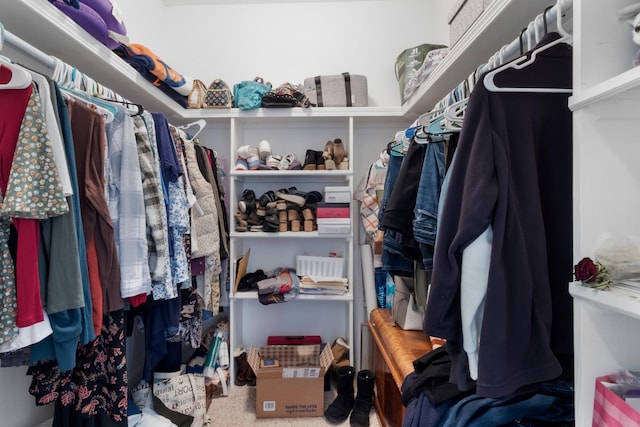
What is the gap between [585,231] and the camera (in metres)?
0.63

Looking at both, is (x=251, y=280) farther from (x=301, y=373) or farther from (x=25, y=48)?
(x=25, y=48)

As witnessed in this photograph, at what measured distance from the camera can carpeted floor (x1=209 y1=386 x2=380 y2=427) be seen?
68.1 inches

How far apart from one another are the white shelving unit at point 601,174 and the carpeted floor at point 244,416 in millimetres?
1394

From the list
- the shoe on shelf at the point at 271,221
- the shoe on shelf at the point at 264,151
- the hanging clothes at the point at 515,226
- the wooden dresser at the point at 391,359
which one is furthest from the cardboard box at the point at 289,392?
the shoe on shelf at the point at 264,151

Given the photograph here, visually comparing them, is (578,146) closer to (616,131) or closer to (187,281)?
(616,131)

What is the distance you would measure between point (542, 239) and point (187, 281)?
1.31 m

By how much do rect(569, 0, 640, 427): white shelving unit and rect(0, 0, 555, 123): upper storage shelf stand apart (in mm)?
477

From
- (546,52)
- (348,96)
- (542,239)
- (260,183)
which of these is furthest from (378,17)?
(542,239)

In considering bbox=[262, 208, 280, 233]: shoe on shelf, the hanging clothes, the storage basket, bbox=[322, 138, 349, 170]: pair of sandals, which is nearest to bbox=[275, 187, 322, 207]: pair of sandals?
bbox=[262, 208, 280, 233]: shoe on shelf

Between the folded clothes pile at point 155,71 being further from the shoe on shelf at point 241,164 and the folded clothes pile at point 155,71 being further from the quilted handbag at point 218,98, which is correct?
the shoe on shelf at point 241,164

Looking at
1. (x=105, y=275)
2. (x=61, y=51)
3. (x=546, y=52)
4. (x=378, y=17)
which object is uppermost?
(x=378, y=17)

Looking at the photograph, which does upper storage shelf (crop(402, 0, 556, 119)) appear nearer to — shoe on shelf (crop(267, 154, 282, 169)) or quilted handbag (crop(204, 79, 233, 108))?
shoe on shelf (crop(267, 154, 282, 169))

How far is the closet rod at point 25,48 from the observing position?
85 centimetres

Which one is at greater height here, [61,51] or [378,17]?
[378,17]
